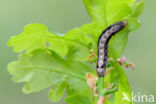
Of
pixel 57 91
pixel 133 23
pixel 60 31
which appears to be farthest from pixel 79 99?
pixel 60 31

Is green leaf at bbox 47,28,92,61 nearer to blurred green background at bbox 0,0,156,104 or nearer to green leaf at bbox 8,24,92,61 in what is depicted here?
green leaf at bbox 8,24,92,61

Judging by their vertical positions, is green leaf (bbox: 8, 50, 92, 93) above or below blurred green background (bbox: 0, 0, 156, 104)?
below

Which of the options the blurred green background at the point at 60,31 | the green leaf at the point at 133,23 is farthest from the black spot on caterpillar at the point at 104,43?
the blurred green background at the point at 60,31

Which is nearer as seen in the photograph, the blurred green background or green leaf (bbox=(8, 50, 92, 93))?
green leaf (bbox=(8, 50, 92, 93))

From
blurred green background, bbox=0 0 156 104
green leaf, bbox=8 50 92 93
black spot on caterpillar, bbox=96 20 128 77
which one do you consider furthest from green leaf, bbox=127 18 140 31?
blurred green background, bbox=0 0 156 104

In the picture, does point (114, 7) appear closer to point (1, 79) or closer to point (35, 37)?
point (35, 37)

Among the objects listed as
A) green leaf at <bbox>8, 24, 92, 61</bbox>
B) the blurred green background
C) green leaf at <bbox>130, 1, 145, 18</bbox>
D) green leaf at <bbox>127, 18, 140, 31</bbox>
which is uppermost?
the blurred green background

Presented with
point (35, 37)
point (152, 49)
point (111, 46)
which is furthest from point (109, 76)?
point (152, 49)
